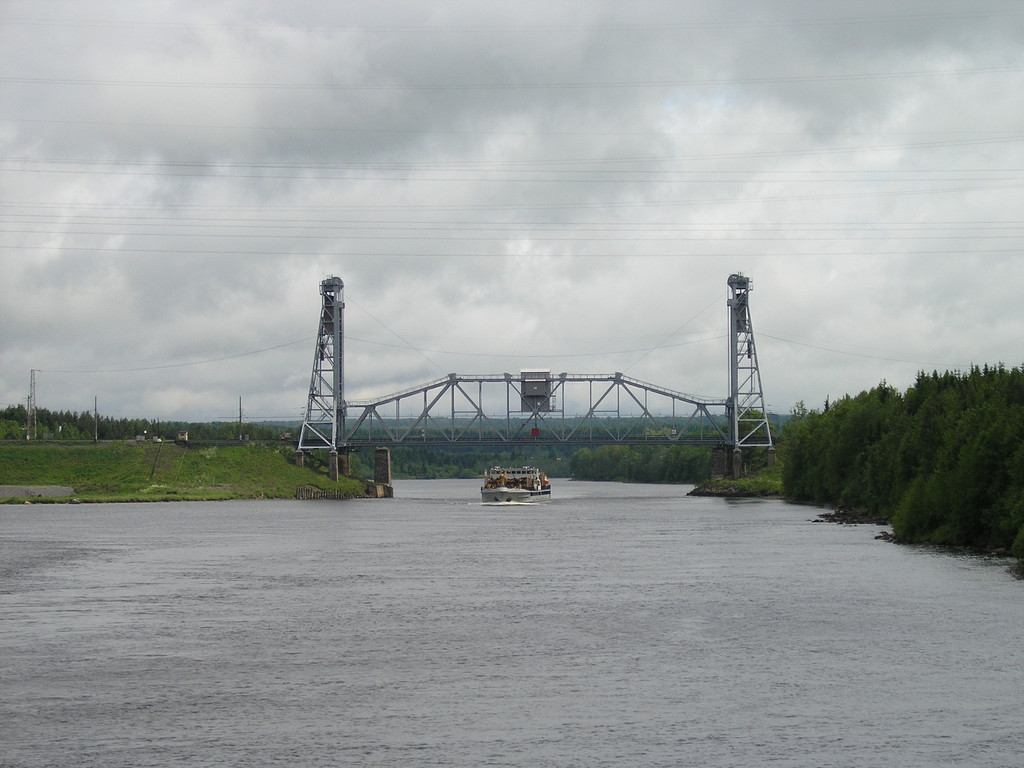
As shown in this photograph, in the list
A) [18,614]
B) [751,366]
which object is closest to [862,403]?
[751,366]

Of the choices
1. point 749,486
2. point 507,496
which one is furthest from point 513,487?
point 749,486

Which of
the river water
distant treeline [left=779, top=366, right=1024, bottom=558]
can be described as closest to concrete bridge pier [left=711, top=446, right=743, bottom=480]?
distant treeline [left=779, top=366, right=1024, bottom=558]

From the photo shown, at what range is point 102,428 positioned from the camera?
18575cm

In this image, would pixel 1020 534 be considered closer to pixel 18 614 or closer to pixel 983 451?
pixel 983 451

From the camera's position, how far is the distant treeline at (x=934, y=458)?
62469 mm

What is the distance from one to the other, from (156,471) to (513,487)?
4145 centimetres

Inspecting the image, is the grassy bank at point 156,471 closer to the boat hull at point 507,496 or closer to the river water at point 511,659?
the boat hull at point 507,496

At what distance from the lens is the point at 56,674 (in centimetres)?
3325

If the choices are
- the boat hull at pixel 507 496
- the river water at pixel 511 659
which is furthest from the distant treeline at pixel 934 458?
the boat hull at pixel 507 496

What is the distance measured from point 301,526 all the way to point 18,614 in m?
52.2

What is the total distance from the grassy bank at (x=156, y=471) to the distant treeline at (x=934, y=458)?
63322 mm

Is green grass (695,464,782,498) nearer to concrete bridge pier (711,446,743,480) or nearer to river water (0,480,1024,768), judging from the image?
concrete bridge pier (711,446,743,480)

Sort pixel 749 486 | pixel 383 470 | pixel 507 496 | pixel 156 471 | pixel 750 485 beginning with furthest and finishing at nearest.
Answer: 1. pixel 383 470
2. pixel 750 485
3. pixel 749 486
4. pixel 156 471
5. pixel 507 496

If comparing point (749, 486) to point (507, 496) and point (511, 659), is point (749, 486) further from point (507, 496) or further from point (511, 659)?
point (511, 659)
